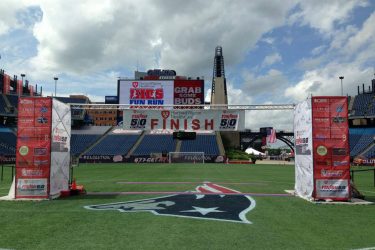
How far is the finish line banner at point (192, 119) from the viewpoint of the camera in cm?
1766

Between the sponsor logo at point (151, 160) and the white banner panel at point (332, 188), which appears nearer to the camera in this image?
the white banner panel at point (332, 188)

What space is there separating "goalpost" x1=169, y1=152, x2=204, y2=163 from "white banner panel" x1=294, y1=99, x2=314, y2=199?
44725mm

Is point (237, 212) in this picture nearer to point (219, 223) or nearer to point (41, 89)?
point (219, 223)

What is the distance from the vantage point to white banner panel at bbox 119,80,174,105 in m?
58.9

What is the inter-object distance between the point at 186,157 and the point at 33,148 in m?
47.5

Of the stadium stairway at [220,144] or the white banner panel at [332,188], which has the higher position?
the stadium stairway at [220,144]

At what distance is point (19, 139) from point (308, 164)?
11.7m

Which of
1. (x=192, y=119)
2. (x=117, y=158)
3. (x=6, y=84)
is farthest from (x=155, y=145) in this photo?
(x=192, y=119)

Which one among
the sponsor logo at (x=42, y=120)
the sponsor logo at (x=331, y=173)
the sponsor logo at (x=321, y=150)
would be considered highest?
the sponsor logo at (x=42, y=120)

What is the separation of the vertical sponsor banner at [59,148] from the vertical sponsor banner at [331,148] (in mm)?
10463

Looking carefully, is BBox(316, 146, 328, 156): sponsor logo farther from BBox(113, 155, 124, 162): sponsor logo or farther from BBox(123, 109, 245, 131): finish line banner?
BBox(113, 155, 124, 162): sponsor logo

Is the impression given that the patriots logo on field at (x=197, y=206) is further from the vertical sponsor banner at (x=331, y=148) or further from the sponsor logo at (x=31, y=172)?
the sponsor logo at (x=31, y=172)

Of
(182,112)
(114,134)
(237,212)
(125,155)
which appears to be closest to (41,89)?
(114,134)

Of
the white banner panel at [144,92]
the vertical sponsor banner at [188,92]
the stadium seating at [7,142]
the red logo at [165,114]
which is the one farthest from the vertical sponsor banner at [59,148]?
the stadium seating at [7,142]
